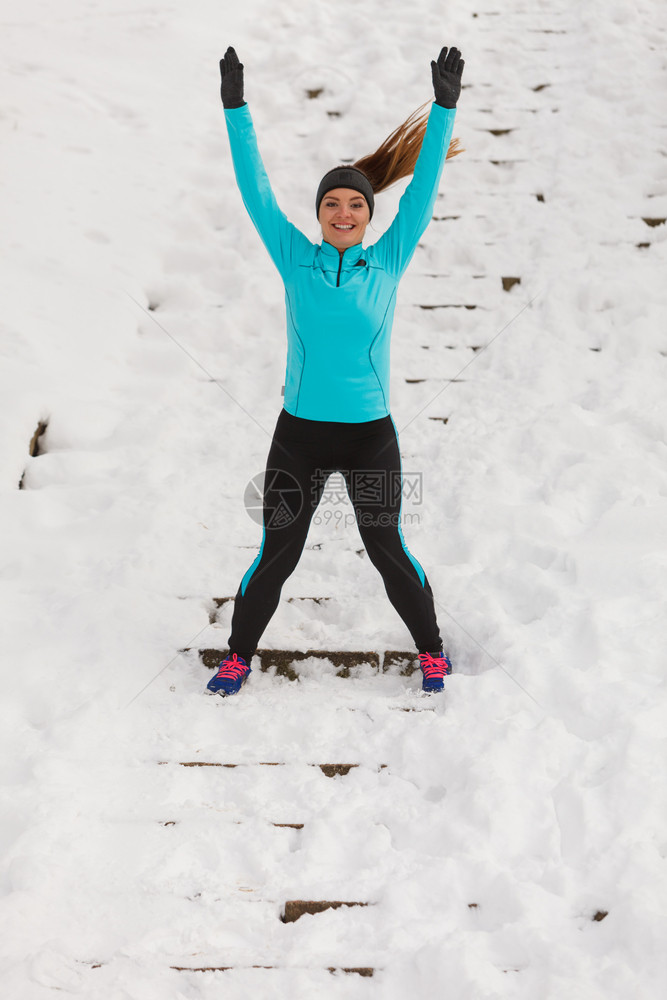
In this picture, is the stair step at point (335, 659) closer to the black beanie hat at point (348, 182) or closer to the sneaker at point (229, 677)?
the sneaker at point (229, 677)

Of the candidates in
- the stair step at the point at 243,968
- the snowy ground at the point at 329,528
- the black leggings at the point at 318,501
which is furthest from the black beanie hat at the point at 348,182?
the stair step at the point at 243,968

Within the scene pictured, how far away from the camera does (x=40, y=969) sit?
150 centimetres

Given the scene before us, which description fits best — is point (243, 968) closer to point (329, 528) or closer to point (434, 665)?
point (434, 665)

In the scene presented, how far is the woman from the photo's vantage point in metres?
2.09

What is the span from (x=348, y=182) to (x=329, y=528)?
1.33 meters

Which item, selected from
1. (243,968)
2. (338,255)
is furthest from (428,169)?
(243,968)

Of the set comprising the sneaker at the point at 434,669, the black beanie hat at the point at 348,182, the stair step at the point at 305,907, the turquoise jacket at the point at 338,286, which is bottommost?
the stair step at the point at 305,907

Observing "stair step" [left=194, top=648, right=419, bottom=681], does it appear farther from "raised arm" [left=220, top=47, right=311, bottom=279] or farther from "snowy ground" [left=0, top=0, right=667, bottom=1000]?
"raised arm" [left=220, top=47, right=311, bottom=279]

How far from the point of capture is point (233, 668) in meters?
2.28

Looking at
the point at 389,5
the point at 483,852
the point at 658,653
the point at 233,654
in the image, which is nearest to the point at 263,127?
the point at 389,5

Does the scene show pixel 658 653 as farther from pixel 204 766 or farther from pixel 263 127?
pixel 263 127

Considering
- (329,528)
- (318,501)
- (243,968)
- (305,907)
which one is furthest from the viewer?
(329,528)

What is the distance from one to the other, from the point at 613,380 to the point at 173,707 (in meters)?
2.41

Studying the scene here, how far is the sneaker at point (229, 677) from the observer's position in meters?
2.26
